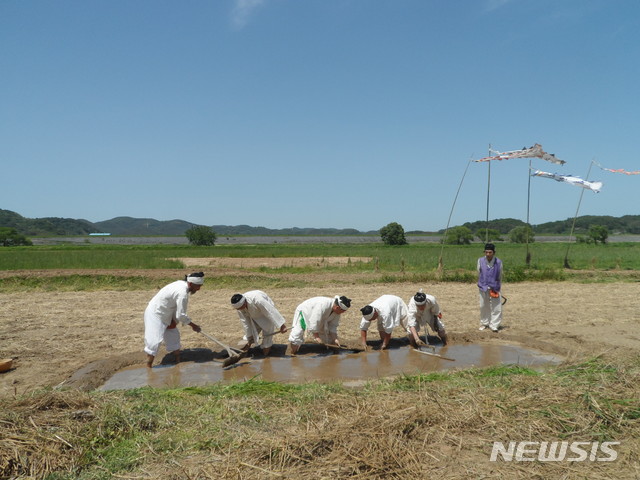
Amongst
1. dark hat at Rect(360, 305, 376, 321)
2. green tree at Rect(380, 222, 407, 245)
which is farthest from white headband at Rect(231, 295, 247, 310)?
green tree at Rect(380, 222, 407, 245)

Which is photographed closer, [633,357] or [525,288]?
[633,357]

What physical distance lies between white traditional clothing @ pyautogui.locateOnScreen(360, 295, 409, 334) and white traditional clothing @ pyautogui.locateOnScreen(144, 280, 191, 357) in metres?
2.74

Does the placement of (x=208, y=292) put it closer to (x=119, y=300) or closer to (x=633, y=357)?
(x=119, y=300)

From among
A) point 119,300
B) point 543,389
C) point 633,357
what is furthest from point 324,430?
point 119,300

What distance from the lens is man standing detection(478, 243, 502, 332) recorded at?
8086mm

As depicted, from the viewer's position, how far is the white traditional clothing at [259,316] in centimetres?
665

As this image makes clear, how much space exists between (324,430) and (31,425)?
237cm

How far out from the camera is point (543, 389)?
432 centimetres

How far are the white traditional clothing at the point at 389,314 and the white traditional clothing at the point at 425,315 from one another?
0.13m

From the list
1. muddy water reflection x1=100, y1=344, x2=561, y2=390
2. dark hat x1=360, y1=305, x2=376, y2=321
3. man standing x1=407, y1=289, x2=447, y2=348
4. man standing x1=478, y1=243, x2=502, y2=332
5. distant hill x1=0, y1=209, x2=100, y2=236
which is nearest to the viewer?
muddy water reflection x1=100, y1=344, x2=561, y2=390

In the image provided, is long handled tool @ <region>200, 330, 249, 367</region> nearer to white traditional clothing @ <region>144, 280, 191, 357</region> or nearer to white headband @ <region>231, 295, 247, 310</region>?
white traditional clothing @ <region>144, 280, 191, 357</region>

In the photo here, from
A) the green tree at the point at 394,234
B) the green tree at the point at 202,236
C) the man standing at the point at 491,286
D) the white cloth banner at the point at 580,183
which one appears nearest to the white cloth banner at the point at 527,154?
the white cloth banner at the point at 580,183
